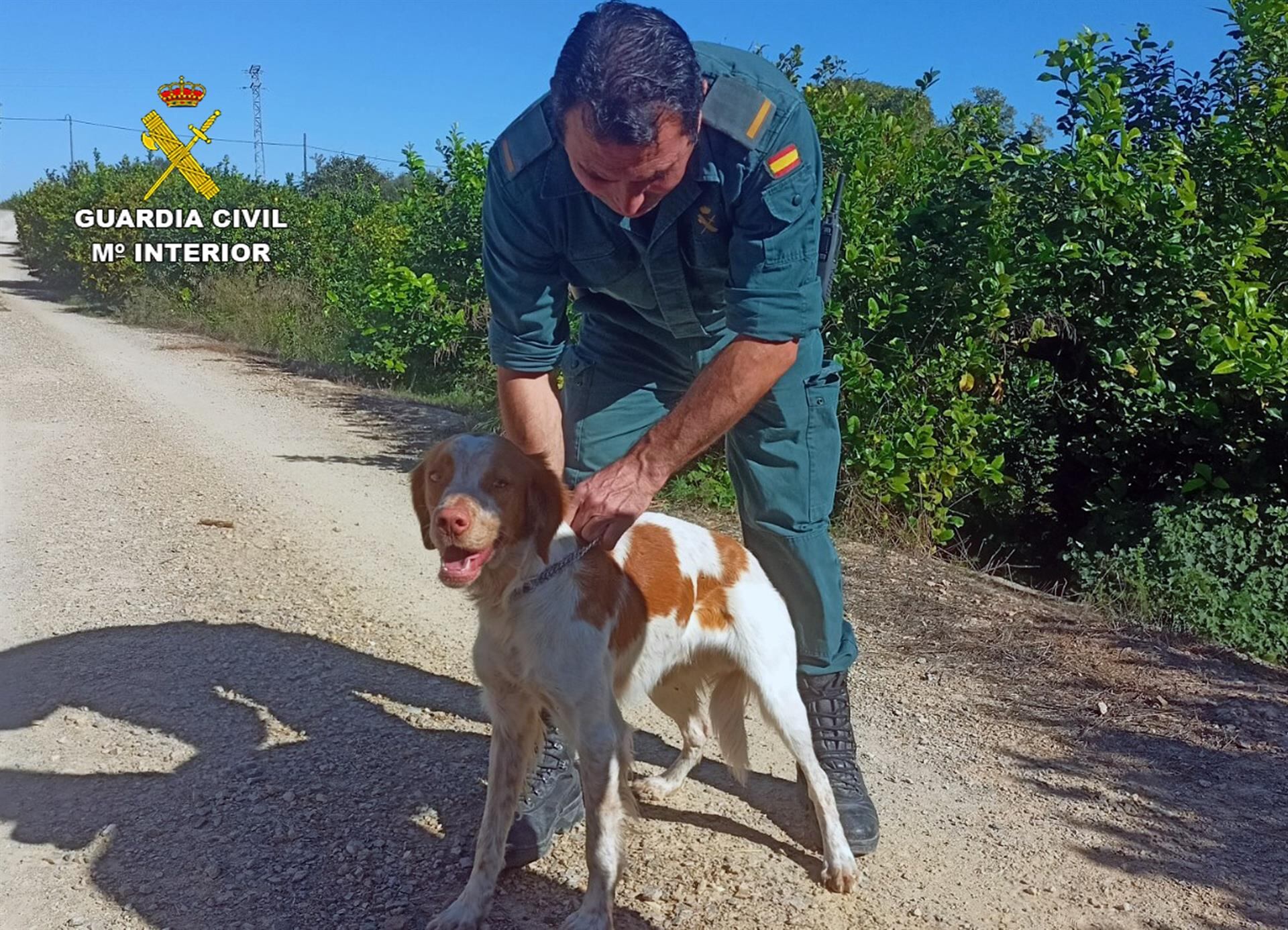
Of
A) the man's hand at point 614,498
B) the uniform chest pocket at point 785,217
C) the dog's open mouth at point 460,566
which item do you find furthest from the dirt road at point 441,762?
the uniform chest pocket at point 785,217

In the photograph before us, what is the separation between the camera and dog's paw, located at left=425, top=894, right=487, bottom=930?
2.64m

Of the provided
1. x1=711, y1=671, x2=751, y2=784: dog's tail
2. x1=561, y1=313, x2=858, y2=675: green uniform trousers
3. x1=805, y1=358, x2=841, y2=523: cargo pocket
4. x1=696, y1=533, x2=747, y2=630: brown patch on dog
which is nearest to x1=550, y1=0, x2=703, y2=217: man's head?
x1=561, y1=313, x2=858, y2=675: green uniform trousers

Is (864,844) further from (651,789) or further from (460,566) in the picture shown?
(460,566)

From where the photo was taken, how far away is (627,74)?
230 centimetres

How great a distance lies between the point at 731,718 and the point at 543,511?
96 centimetres

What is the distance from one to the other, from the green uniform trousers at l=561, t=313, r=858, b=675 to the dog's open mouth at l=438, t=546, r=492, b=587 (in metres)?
0.70

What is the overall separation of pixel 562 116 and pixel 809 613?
5.15 feet

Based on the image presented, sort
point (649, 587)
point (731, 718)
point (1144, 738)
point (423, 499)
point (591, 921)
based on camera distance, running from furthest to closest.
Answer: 1. point (1144, 738)
2. point (731, 718)
3. point (649, 587)
4. point (423, 499)
5. point (591, 921)

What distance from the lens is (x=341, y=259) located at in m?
15.4

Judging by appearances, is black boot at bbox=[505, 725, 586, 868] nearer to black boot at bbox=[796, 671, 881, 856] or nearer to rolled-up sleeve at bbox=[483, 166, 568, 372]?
black boot at bbox=[796, 671, 881, 856]

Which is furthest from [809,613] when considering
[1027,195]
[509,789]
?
[1027,195]

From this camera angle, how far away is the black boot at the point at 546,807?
9.79 ft

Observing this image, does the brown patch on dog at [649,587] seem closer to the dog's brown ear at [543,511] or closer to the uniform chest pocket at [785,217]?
the dog's brown ear at [543,511]

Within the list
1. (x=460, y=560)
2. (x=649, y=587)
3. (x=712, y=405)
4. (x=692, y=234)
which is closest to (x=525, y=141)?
(x=692, y=234)
